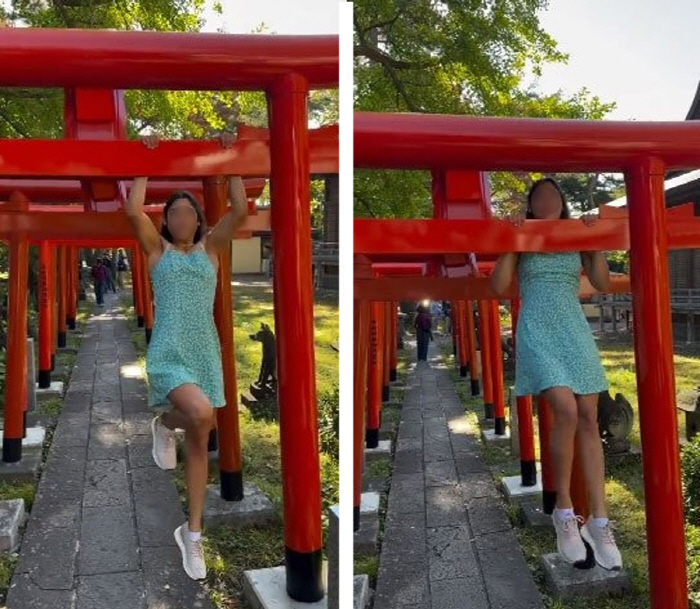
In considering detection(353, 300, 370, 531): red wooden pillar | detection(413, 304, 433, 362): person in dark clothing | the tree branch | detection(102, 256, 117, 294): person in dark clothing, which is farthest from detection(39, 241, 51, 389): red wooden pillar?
detection(102, 256, 117, 294): person in dark clothing

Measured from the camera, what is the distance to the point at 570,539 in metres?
3.05

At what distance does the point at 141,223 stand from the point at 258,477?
304 cm

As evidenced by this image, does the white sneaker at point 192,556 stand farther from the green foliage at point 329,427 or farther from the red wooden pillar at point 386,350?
the red wooden pillar at point 386,350

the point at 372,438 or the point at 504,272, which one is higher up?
the point at 504,272

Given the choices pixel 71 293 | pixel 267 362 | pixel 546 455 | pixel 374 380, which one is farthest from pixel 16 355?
pixel 71 293

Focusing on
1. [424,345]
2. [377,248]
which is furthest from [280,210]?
[424,345]

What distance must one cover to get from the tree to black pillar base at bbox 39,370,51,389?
3.57m

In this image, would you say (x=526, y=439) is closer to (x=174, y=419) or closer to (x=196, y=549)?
(x=196, y=549)

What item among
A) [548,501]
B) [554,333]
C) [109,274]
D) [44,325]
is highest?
[109,274]

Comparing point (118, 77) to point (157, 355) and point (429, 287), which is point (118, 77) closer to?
point (157, 355)

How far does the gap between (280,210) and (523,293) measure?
0.96m

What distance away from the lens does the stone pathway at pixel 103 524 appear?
11.7 ft

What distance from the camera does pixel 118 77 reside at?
108 inches

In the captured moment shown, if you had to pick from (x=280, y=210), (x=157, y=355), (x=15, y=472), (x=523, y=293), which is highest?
(x=280, y=210)
